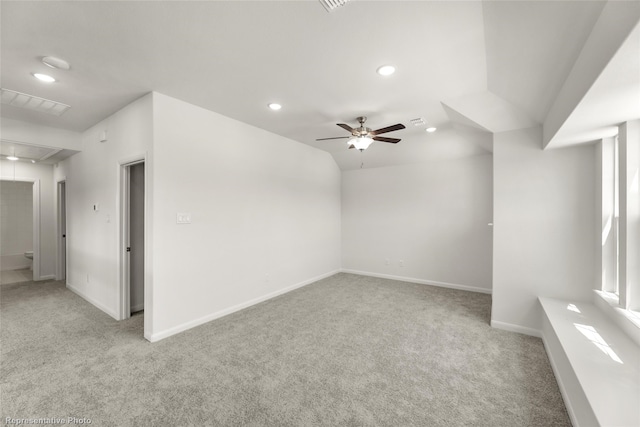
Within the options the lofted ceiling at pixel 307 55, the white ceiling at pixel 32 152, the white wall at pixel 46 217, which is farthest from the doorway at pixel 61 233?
the lofted ceiling at pixel 307 55

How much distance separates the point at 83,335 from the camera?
297cm

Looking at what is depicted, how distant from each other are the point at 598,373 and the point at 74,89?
508cm

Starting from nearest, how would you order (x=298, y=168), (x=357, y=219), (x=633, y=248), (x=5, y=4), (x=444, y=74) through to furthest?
(x=5, y=4) → (x=633, y=248) → (x=444, y=74) → (x=298, y=168) → (x=357, y=219)

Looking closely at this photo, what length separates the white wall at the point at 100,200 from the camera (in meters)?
3.16

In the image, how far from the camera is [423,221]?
5250 millimetres

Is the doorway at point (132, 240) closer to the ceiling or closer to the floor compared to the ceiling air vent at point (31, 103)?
closer to the floor

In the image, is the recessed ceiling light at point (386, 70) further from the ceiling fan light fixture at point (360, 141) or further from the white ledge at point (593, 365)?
the white ledge at point (593, 365)

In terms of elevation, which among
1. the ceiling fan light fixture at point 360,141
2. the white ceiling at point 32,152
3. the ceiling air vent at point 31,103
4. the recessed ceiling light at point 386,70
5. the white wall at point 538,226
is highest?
the recessed ceiling light at point 386,70

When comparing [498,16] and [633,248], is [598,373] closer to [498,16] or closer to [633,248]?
[633,248]

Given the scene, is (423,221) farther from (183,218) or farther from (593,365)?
(183,218)

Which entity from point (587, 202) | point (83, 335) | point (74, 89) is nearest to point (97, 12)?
point (74, 89)

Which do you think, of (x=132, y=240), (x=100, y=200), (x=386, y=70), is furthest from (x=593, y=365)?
(x=100, y=200)

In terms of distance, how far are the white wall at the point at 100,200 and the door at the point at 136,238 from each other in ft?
0.81

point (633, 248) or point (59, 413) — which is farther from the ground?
point (633, 248)
